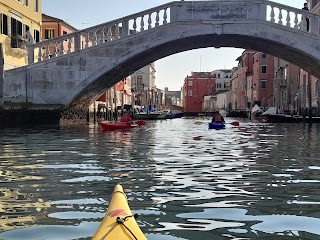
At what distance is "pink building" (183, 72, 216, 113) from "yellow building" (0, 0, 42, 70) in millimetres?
50611

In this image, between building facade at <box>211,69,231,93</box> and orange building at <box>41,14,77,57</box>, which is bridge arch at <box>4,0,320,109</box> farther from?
building facade at <box>211,69,231,93</box>

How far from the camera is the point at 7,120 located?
1605cm

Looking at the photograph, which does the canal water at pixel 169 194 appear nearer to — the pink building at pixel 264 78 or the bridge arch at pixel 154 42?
the bridge arch at pixel 154 42

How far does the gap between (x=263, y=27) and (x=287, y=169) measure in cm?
1001

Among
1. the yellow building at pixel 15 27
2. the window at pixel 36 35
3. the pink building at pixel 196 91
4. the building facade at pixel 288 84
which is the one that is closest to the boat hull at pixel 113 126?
the yellow building at pixel 15 27

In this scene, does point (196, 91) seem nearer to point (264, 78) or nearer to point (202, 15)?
point (264, 78)

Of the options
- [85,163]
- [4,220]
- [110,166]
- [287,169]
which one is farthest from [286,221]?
[85,163]

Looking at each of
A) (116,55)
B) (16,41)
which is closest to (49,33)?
(16,41)

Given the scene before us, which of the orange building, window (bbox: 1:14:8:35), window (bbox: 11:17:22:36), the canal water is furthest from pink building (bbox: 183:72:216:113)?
the canal water

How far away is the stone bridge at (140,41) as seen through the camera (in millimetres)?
15133

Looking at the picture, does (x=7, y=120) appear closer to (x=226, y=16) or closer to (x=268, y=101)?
(x=226, y=16)

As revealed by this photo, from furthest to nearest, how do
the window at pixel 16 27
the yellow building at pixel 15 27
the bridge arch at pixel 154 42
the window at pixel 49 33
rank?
1. the window at pixel 49 33
2. the window at pixel 16 27
3. the yellow building at pixel 15 27
4. the bridge arch at pixel 154 42

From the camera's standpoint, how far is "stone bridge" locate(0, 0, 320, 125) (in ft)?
49.6

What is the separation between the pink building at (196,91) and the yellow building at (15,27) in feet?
166
